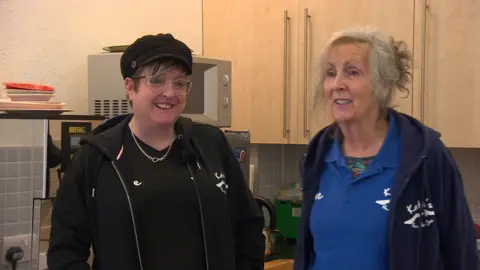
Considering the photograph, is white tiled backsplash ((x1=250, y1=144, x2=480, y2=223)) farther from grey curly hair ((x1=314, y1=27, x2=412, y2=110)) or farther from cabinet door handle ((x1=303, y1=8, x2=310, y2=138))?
grey curly hair ((x1=314, y1=27, x2=412, y2=110))

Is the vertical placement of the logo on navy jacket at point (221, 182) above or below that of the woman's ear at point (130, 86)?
below

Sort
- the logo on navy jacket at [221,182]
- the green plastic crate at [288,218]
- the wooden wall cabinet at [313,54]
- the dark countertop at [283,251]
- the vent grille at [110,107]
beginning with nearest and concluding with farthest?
the logo on navy jacket at [221,182] < the vent grille at [110,107] < the wooden wall cabinet at [313,54] < the dark countertop at [283,251] < the green plastic crate at [288,218]

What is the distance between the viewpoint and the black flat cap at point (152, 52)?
1.47 m

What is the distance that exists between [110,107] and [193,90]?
1.15ft

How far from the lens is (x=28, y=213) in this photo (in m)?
2.04

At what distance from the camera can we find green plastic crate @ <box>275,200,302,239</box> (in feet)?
9.92

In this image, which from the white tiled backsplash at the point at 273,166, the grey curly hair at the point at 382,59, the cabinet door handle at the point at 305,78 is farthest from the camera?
the white tiled backsplash at the point at 273,166

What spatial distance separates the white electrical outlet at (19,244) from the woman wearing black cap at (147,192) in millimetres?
592

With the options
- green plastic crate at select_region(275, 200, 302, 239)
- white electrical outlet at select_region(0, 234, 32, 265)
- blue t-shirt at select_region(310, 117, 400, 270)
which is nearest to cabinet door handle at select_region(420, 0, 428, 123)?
green plastic crate at select_region(275, 200, 302, 239)

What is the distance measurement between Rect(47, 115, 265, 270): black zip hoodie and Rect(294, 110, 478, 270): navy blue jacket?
0.43 metres

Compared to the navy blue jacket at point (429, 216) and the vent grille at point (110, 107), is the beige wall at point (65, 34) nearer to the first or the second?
the vent grille at point (110, 107)

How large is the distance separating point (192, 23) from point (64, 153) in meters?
1.32

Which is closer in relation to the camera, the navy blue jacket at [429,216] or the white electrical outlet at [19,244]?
the navy blue jacket at [429,216]

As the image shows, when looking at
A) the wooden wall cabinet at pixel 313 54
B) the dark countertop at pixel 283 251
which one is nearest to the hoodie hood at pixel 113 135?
the wooden wall cabinet at pixel 313 54
